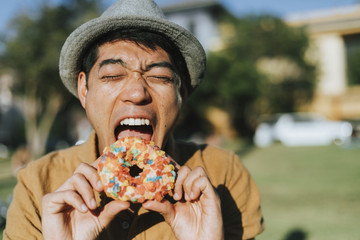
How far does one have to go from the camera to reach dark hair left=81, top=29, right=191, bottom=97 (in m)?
2.03

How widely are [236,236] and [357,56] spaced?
2935cm

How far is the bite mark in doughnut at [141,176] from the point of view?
1.73 meters

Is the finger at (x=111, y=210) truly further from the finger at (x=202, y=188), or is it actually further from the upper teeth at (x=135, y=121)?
the upper teeth at (x=135, y=121)

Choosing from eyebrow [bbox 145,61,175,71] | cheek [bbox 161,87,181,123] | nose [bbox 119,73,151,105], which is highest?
eyebrow [bbox 145,61,175,71]

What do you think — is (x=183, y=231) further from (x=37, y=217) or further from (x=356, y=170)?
(x=356, y=170)

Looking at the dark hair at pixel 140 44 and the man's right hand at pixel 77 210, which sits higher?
the dark hair at pixel 140 44

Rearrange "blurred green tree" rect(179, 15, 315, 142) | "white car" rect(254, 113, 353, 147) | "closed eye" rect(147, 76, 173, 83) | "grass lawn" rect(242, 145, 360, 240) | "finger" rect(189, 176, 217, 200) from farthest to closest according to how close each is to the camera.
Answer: "blurred green tree" rect(179, 15, 315, 142) < "white car" rect(254, 113, 353, 147) < "grass lawn" rect(242, 145, 360, 240) < "closed eye" rect(147, 76, 173, 83) < "finger" rect(189, 176, 217, 200)

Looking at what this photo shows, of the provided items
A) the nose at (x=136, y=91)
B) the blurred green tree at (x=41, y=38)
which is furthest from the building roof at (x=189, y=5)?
the nose at (x=136, y=91)

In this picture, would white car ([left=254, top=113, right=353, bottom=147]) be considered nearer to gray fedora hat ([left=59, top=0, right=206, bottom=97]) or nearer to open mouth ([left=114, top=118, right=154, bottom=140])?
gray fedora hat ([left=59, top=0, right=206, bottom=97])

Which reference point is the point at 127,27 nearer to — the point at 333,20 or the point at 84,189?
the point at 84,189

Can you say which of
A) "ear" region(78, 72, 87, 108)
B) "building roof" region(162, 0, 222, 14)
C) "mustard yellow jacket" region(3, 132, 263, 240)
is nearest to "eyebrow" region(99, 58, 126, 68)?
"ear" region(78, 72, 87, 108)

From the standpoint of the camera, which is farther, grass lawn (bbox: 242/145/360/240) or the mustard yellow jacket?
grass lawn (bbox: 242/145/360/240)

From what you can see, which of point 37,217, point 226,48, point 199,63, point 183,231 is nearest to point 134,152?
point 183,231

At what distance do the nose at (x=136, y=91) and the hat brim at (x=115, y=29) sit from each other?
0.30m
